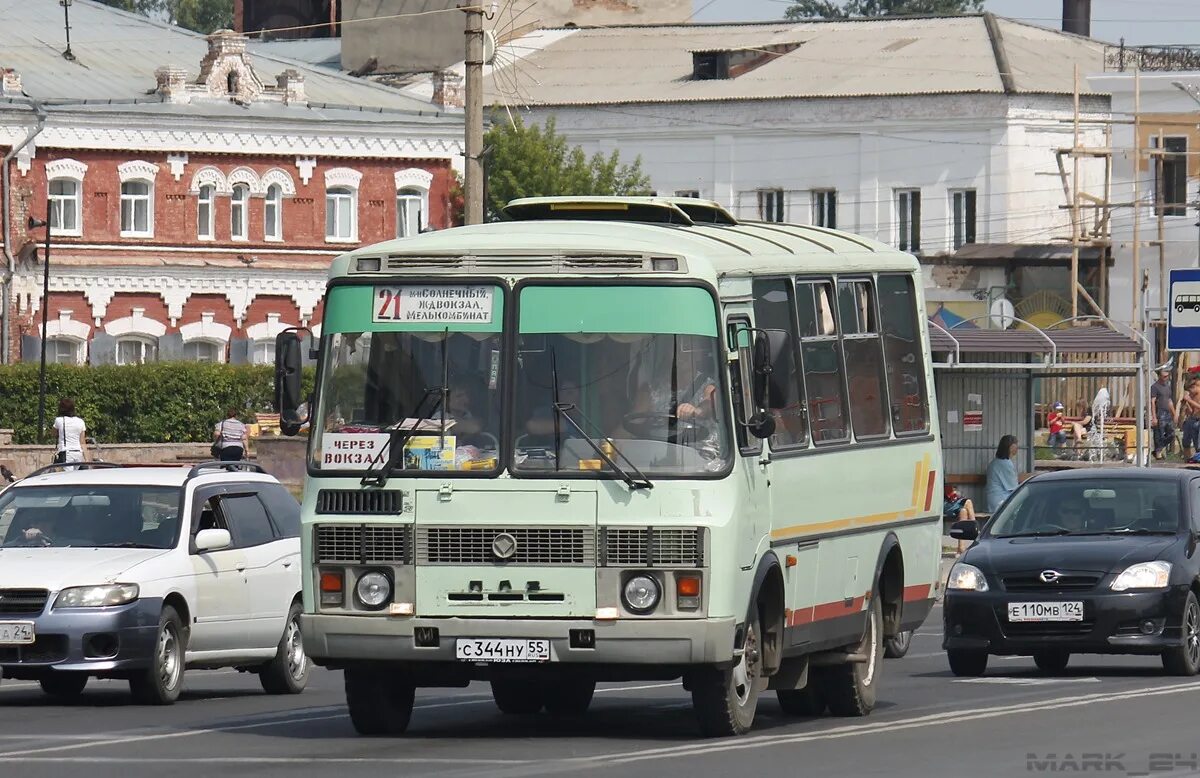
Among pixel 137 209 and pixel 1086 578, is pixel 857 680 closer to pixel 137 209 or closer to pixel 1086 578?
pixel 1086 578

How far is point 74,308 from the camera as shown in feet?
207

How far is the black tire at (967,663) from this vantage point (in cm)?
1925

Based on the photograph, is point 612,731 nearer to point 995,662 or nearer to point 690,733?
point 690,733

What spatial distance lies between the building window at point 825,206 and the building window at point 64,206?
86.1ft

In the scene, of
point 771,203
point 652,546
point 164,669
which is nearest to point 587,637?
point 652,546

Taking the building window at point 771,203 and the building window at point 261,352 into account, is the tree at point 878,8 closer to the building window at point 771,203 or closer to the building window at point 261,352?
the building window at point 771,203

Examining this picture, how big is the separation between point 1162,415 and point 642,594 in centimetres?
3947

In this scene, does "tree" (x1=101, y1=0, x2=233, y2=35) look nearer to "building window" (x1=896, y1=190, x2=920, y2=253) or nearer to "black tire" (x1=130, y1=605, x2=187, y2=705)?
"building window" (x1=896, y1=190, x2=920, y2=253)

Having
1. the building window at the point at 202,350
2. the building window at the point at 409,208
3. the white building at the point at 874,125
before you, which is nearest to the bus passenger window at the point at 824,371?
the building window at the point at 202,350

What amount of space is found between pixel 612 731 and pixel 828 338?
2.84 metres

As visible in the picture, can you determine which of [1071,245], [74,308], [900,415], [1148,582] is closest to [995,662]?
[1148,582]

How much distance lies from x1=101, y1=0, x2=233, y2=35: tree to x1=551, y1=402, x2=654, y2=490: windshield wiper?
115 meters

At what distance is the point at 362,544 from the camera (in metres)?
13.7

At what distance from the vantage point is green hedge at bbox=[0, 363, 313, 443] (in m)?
56.6
